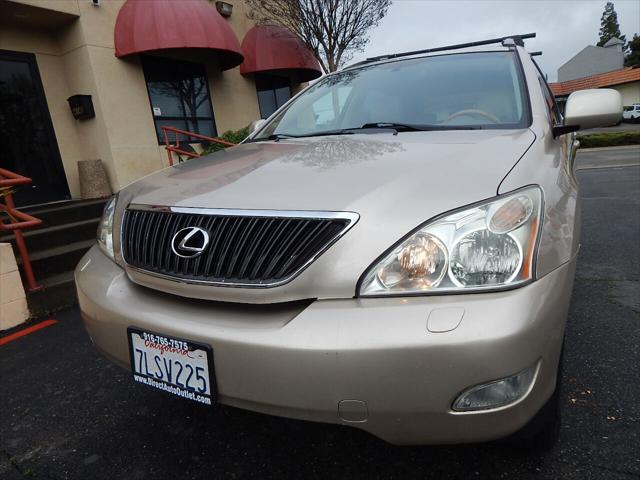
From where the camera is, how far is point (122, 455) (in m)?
1.74

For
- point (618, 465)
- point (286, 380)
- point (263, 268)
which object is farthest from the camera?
point (618, 465)

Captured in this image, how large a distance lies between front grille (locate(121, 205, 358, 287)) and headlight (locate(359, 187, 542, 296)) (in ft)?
0.58

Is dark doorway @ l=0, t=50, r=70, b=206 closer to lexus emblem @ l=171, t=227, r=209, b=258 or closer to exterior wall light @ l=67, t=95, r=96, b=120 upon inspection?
exterior wall light @ l=67, t=95, r=96, b=120

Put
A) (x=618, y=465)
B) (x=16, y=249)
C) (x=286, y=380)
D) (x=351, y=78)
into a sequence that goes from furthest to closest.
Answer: (x=16, y=249) → (x=351, y=78) → (x=618, y=465) → (x=286, y=380)

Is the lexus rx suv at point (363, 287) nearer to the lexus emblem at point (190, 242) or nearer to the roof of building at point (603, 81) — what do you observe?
the lexus emblem at point (190, 242)

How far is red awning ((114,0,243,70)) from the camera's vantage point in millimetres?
6777

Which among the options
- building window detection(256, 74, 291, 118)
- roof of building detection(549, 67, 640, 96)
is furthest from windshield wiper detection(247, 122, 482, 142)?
roof of building detection(549, 67, 640, 96)


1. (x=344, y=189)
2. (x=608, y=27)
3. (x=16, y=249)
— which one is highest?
(x=608, y=27)

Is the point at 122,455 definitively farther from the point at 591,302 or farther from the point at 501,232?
the point at 591,302

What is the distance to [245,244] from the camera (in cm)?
134

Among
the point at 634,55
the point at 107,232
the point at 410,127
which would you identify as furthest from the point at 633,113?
the point at 107,232

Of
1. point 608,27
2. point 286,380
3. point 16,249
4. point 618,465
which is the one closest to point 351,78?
point 286,380

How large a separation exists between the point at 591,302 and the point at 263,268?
251cm

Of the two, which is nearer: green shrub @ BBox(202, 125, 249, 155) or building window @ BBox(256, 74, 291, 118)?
green shrub @ BBox(202, 125, 249, 155)
